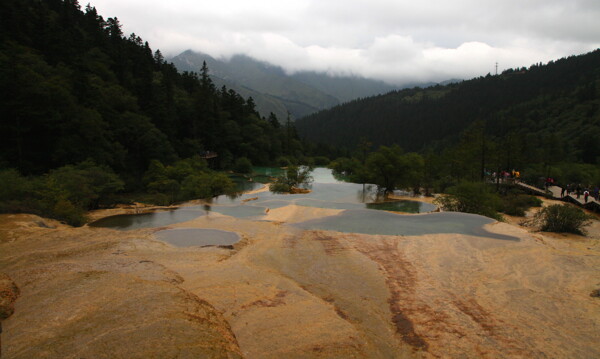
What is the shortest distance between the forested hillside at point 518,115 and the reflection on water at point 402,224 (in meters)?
49.8

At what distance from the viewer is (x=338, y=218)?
24.2 metres

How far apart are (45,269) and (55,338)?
4.86 metres

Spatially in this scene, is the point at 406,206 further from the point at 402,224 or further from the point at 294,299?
the point at 294,299

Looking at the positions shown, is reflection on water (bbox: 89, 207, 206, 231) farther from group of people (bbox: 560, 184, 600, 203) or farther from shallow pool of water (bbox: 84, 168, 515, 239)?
group of people (bbox: 560, 184, 600, 203)

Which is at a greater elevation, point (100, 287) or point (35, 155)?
point (35, 155)

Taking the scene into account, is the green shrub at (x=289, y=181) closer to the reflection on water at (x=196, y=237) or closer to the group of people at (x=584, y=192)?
the reflection on water at (x=196, y=237)

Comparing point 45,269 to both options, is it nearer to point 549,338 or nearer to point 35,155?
point 549,338

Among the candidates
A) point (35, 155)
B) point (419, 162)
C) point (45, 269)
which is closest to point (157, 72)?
point (35, 155)

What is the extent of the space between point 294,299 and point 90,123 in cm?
4104

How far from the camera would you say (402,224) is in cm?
2216

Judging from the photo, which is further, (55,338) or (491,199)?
(491,199)

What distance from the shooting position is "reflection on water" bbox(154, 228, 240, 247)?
1642 centimetres

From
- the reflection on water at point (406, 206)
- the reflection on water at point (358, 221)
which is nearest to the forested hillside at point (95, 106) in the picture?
the reflection on water at point (358, 221)

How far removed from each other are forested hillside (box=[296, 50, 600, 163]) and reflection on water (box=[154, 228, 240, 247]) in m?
64.6
